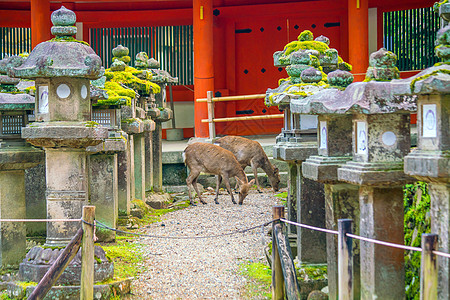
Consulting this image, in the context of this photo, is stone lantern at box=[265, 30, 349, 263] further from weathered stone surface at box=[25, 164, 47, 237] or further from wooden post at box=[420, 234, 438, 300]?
weathered stone surface at box=[25, 164, 47, 237]

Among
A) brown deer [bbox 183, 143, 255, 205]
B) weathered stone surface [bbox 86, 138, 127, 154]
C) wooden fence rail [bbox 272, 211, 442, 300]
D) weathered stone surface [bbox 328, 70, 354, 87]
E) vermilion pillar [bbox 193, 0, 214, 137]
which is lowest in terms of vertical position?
wooden fence rail [bbox 272, 211, 442, 300]

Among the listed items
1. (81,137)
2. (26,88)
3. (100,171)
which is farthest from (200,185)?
(81,137)

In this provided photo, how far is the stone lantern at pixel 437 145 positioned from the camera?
4.01 metres

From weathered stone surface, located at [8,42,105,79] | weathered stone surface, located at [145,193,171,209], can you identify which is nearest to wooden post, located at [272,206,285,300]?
weathered stone surface, located at [8,42,105,79]

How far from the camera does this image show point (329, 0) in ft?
51.3

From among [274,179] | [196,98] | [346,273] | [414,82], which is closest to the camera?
[414,82]

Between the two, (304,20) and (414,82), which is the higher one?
(304,20)

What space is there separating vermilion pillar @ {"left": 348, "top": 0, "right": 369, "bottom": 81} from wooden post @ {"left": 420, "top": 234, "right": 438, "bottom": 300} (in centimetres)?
1067

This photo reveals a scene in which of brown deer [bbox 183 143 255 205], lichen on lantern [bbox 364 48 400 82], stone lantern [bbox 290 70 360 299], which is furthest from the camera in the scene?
brown deer [bbox 183 143 255 205]

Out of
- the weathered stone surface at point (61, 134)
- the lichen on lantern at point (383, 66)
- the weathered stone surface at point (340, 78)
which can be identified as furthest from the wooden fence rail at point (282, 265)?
the weathered stone surface at point (61, 134)

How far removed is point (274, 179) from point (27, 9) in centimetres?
787

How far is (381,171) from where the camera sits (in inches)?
187

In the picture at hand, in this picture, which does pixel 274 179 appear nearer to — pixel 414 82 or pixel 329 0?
pixel 329 0

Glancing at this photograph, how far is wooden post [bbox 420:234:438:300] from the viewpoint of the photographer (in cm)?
375
